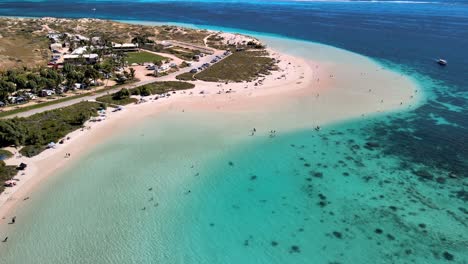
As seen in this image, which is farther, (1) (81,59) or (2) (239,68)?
(2) (239,68)

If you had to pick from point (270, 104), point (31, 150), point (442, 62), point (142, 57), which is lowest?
point (31, 150)

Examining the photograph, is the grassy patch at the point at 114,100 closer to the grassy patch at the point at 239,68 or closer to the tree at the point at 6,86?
the tree at the point at 6,86

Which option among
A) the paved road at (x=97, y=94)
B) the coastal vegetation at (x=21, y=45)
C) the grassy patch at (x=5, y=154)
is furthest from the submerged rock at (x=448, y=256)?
the coastal vegetation at (x=21, y=45)

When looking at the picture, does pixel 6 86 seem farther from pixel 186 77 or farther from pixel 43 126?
pixel 186 77

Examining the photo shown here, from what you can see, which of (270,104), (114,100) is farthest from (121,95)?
(270,104)

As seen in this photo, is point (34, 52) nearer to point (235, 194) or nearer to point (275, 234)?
point (235, 194)

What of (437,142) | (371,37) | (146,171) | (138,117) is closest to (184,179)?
(146,171)
